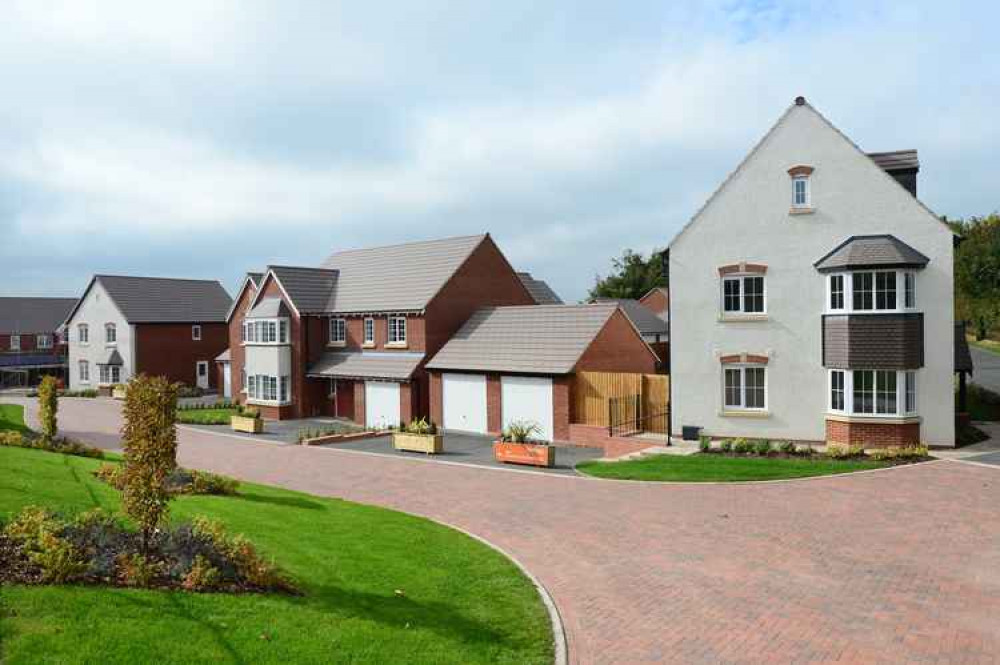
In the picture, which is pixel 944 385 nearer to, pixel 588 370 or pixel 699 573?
pixel 588 370

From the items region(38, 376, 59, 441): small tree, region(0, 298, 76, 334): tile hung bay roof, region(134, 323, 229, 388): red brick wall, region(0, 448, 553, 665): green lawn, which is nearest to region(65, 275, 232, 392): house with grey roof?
region(134, 323, 229, 388): red brick wall

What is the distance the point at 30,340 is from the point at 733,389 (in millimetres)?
74619

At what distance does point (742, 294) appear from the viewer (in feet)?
89.1

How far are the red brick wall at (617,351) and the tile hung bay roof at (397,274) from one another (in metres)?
9.25

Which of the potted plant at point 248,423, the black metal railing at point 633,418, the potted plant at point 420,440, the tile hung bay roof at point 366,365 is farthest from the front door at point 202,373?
the black metal railing at point 633,418

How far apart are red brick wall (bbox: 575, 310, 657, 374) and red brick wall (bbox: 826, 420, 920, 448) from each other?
407 inches

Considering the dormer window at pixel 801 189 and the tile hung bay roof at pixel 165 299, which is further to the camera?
the tile hung bay roof at pixel 165 299

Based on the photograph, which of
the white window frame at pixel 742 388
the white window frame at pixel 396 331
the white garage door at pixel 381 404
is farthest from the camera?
the white window frame at pixel 396 331

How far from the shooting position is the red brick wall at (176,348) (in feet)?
190

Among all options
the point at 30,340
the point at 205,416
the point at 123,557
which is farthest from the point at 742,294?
the point at 30,340

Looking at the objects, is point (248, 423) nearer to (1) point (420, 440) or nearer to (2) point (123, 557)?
(1) point (420, 440)

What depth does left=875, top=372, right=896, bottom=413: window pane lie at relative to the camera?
24156 millimetres

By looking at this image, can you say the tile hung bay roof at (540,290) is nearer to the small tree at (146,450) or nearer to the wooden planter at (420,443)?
the wooden planter at (420,443)

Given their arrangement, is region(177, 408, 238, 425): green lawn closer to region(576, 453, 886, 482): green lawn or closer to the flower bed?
region(576, 453, 886, 482): green lawn
